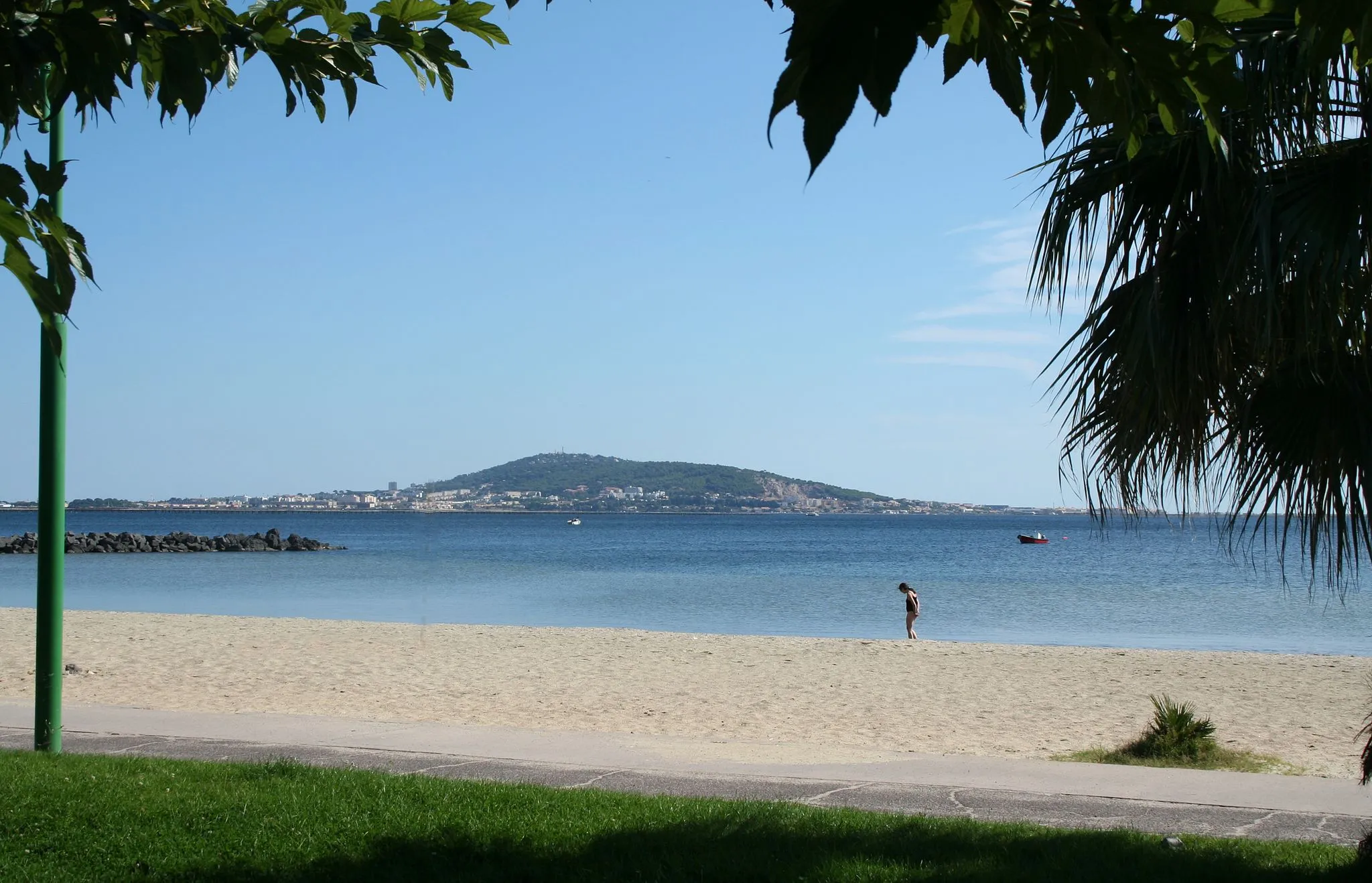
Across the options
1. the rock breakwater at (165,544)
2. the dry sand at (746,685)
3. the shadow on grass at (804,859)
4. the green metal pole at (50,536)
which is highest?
the green metal pole at (50,536)

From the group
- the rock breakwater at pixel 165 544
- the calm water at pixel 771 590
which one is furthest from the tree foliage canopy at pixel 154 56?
the rock breakwater at pixel 165 544

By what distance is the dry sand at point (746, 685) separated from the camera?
39.6 ft

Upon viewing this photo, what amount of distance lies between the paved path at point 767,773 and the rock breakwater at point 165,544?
225ft

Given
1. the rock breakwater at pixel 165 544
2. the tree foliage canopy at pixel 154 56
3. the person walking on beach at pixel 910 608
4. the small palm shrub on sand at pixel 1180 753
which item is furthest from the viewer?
the rock breakwater at pixel 165 544

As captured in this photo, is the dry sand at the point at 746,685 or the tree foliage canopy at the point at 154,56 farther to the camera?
the dry sand at the point at 746,685

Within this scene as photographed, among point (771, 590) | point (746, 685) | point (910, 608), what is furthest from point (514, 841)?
point (771, 590)

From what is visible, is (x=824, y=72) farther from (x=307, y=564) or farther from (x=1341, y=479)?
(x=307, y=564)

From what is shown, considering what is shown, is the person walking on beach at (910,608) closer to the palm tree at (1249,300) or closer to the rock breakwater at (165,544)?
the palm tree at (1249,300)

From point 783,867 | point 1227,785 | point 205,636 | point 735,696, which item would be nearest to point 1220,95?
point 783,867

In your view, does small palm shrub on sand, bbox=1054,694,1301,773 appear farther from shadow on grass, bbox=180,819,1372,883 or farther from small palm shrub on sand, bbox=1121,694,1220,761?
shadow on grass, bbox=180,819,1372,883

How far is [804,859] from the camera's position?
544 centimetres

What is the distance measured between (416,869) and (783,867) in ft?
5.28

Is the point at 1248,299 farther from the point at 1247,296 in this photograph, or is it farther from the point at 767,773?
the point at 767,773

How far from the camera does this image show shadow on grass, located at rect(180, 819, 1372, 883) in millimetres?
5227
